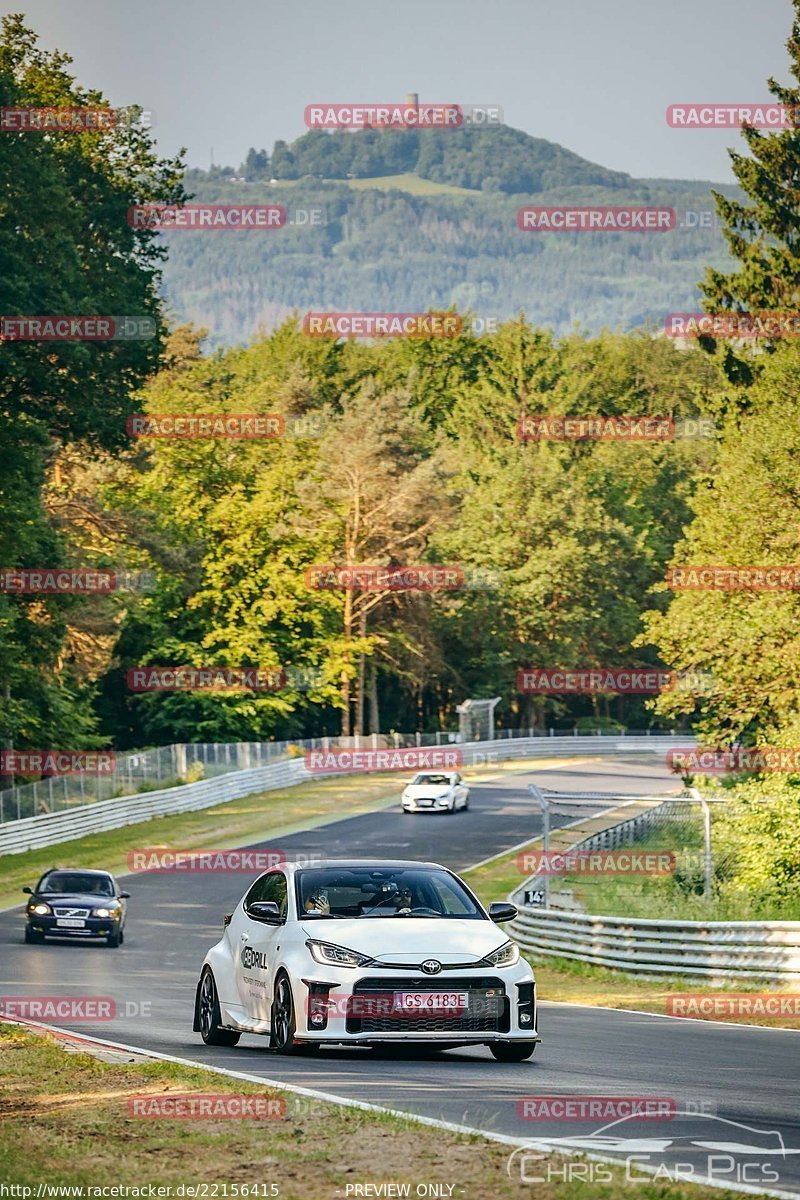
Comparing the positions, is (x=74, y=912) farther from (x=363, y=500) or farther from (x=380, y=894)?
(x=363, y=500)

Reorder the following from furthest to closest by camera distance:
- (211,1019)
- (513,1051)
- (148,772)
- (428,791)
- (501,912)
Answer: (148,772)
(428,791)
(211,1019)
(501,912)
(513,1051)

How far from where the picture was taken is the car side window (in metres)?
13.8

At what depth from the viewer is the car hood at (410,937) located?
41.6 ft

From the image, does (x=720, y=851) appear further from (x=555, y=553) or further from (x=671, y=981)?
(x=555, y=553)

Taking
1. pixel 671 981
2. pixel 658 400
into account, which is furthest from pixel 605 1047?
pixel 658 400

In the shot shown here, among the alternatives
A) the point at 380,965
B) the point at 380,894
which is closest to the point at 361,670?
the point at 380,894

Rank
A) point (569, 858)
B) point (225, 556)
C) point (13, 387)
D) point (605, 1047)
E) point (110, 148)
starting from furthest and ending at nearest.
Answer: point (225, 556) → point (110, 148) → point (13, 387) → point (569, 858) → point (605, 1047)

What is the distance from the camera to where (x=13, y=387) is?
40.5 meters

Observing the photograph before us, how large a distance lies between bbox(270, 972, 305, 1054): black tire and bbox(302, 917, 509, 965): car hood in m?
0.44

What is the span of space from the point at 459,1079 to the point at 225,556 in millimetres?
67103

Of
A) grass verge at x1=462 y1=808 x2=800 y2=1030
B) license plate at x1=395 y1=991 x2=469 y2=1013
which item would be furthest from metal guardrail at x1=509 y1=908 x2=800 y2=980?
license plate at x1=395 y1=991 x2=469 y2=1013

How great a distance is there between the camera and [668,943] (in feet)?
84.0

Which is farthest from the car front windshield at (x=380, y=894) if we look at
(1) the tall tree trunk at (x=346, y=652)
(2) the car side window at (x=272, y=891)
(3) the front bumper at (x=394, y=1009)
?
(1) the tall tree trunk at (x=346, y=652)

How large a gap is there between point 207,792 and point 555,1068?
161 feet
